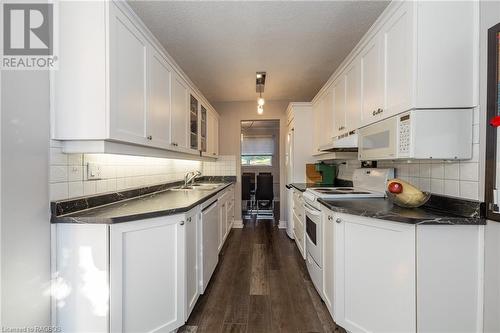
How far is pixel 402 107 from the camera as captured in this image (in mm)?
1407

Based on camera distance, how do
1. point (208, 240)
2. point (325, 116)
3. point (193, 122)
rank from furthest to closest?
point (325, 116), point (193, 122), point (208, 240)

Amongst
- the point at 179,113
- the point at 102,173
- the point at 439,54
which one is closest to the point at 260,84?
the point at 179,113

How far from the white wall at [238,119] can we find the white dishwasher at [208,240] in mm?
1924

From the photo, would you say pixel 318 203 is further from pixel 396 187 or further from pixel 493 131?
pixel 493 131

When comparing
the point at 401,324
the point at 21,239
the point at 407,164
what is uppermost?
the point at 407,164

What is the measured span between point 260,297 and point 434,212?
151 cm

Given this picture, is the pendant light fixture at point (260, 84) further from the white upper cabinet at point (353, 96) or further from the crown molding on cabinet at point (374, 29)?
the white upper cabinet at point (353, 96)

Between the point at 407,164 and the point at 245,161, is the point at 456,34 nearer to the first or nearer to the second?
the point at 407,164

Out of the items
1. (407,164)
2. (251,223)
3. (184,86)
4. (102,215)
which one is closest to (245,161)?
(251,223)

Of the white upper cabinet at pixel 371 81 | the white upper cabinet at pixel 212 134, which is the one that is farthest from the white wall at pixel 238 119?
the white upper cabinet at pixel 371 81

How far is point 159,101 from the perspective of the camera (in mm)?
1911

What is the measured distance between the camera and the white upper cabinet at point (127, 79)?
134cm

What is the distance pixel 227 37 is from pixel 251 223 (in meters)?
3.52

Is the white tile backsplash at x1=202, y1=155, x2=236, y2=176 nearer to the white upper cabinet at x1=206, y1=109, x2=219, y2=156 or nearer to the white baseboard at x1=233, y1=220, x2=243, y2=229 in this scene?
the white upper cabinet at x1=206, y1=109, x2=219, y2=156
